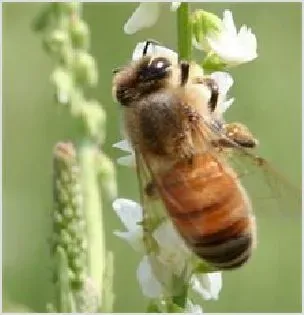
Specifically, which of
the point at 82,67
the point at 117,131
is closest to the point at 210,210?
the point at 82,67

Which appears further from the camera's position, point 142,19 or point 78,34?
point 78,34

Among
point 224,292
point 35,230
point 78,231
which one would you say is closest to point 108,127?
point 35,230

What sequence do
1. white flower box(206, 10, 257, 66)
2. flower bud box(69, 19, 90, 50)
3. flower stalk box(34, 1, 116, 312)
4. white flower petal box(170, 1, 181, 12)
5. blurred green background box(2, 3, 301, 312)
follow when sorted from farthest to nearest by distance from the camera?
blurred green background box(2, 3, 301, 312), flower bud box(69, 19, 90, 50), flower stalk box(34, 1, 116, 312), white flower box(206, 10, 257, 66), white flower petal box(170, 1, 181, 12)

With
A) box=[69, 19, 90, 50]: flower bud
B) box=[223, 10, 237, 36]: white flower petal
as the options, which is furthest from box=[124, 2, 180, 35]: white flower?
box=[69, 19, 90, 50]: flower bud

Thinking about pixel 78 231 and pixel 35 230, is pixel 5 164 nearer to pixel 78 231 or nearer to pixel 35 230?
pixel 35 230

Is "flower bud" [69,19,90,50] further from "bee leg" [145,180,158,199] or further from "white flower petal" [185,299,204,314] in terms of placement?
"white flower petal" [185,299,204,314]

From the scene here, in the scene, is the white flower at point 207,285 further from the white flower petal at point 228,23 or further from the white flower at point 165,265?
the white flower petal at point 228,23

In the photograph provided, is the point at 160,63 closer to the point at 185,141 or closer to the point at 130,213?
the point at 185,141
